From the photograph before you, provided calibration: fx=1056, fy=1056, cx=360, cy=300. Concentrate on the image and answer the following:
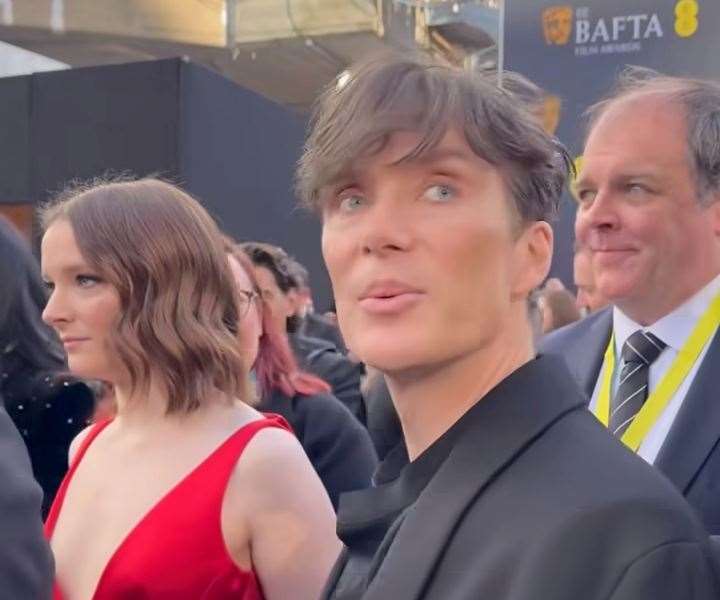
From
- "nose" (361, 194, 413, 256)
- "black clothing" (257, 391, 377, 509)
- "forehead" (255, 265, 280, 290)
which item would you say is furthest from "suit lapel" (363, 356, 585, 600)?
"forehead" (255, 265, 280, 290)

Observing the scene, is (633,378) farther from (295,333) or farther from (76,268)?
(295,333)

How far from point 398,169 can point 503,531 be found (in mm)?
422

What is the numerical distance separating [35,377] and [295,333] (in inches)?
61.5

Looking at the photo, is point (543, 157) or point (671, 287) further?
point (671, 287)

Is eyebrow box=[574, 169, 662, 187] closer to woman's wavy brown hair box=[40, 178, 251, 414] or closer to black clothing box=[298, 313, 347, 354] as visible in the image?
woman's wavy brown hair box=[40, 178, 251, 414]

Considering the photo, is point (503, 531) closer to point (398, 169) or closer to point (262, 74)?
point (398, 169)

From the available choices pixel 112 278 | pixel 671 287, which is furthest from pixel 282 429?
pixel 671 287

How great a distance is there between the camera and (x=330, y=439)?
10.3 ft

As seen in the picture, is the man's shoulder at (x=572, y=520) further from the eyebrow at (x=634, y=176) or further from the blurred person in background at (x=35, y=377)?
the blurred person in background at (x=35, y=377)

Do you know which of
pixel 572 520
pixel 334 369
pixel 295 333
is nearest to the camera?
pixel 572 520

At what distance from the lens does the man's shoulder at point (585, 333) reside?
2198 mm

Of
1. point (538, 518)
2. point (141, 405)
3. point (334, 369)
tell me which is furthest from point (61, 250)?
point (334, 369)

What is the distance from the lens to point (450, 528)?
1060 millimetres

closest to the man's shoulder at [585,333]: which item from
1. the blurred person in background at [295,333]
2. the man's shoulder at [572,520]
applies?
the man's shoulder at [572,520]
